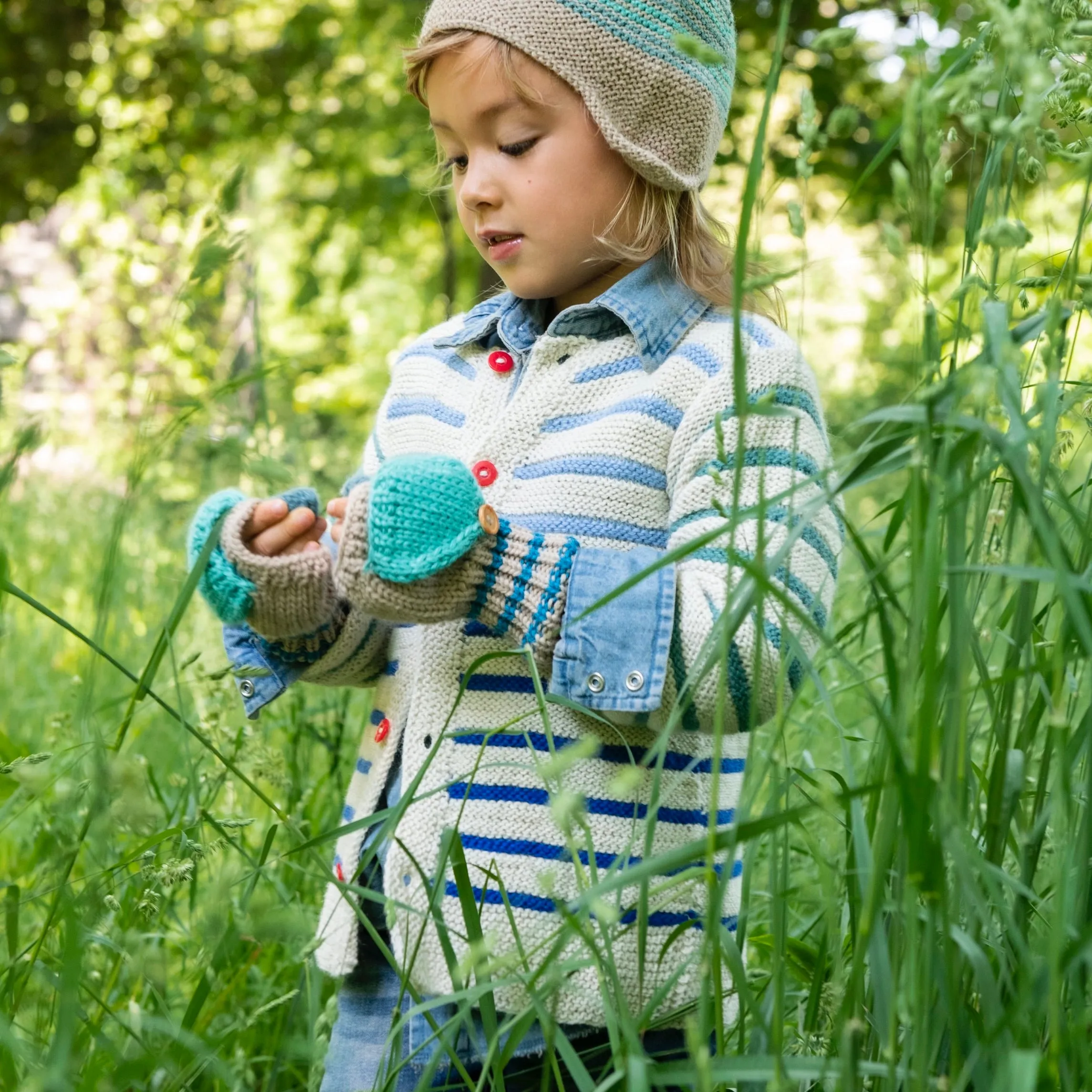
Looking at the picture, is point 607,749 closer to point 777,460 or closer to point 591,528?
point 591,528

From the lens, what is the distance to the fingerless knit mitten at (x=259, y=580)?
1.31m

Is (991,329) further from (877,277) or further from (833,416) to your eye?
(877,277)

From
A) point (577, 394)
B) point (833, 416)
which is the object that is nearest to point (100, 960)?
point (577, 394)

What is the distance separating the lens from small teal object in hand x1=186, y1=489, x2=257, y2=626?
131 centimetres

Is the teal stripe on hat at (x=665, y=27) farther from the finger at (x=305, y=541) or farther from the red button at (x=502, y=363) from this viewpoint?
the finger at (x=305, y=541)

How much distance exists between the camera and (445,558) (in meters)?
1.19

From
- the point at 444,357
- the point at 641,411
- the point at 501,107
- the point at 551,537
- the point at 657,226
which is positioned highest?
the point at 501,107

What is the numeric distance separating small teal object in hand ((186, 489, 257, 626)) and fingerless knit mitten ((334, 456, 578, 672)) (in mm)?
120

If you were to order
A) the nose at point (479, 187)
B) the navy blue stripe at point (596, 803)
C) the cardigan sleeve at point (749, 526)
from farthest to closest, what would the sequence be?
the nose at point (479, 187) < the navy blue stripe at point (596, 803) < the cardigan sleeve at point (749, 526)

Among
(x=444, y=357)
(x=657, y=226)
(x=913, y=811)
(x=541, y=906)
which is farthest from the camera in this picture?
(x=444, y=357)

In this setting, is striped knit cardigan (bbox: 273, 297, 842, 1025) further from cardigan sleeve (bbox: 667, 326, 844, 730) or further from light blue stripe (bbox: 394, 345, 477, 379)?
light blue stripe (bbox: 394, 345, 477, 379)

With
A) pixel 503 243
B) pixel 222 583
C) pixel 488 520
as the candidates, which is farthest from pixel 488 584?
pixel 503 243

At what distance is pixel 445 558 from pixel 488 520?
7 centimetres

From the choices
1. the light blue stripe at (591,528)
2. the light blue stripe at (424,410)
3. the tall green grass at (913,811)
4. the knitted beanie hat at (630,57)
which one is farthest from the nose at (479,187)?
the tall green grass at (913,811)
